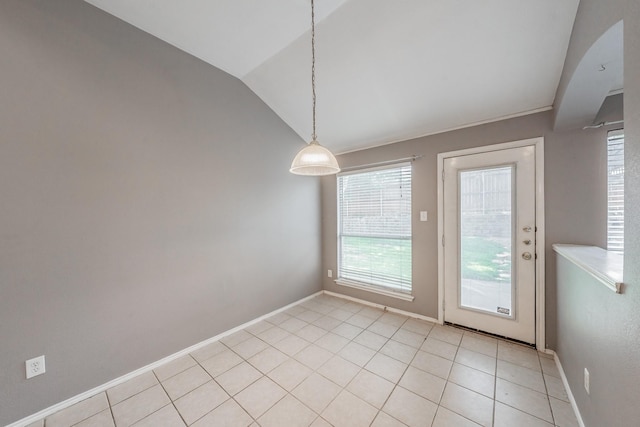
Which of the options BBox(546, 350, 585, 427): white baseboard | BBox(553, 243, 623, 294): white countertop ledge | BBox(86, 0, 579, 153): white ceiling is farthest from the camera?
BBox(86, 0, 579, 153): white ceiling

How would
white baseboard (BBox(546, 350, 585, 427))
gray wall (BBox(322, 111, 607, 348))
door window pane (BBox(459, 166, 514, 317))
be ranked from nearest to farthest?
white baseboard (BBox(546, 350, 585, 427)), gray wall (BBox(322, 111, 607, 348)), door window pane (BBox(459, 166, 514, 317))

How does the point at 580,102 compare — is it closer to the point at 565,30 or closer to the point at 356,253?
the point at 565,30

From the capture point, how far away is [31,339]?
159 centimetres

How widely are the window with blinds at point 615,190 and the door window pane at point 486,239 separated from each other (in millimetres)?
642

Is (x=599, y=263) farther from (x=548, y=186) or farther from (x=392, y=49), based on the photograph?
(x=392, y=49)

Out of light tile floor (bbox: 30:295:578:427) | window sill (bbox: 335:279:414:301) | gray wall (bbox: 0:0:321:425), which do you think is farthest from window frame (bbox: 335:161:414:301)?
gray wall (bbox: 0:0:321:425)

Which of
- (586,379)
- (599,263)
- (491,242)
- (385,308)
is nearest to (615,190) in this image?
(491,242)

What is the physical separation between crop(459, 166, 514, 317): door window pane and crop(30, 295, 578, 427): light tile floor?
45 centimetres

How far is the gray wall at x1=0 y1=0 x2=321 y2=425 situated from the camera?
1.55 m

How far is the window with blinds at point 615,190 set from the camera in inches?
75.2

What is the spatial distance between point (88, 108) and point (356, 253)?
3343 mm

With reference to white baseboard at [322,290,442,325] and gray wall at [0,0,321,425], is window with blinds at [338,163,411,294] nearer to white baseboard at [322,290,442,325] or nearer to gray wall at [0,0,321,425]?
white baseboard at [322,290,442,325]

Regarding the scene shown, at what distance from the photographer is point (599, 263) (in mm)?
1364

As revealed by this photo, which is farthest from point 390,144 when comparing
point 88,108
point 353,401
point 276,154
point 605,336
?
point 88,108
